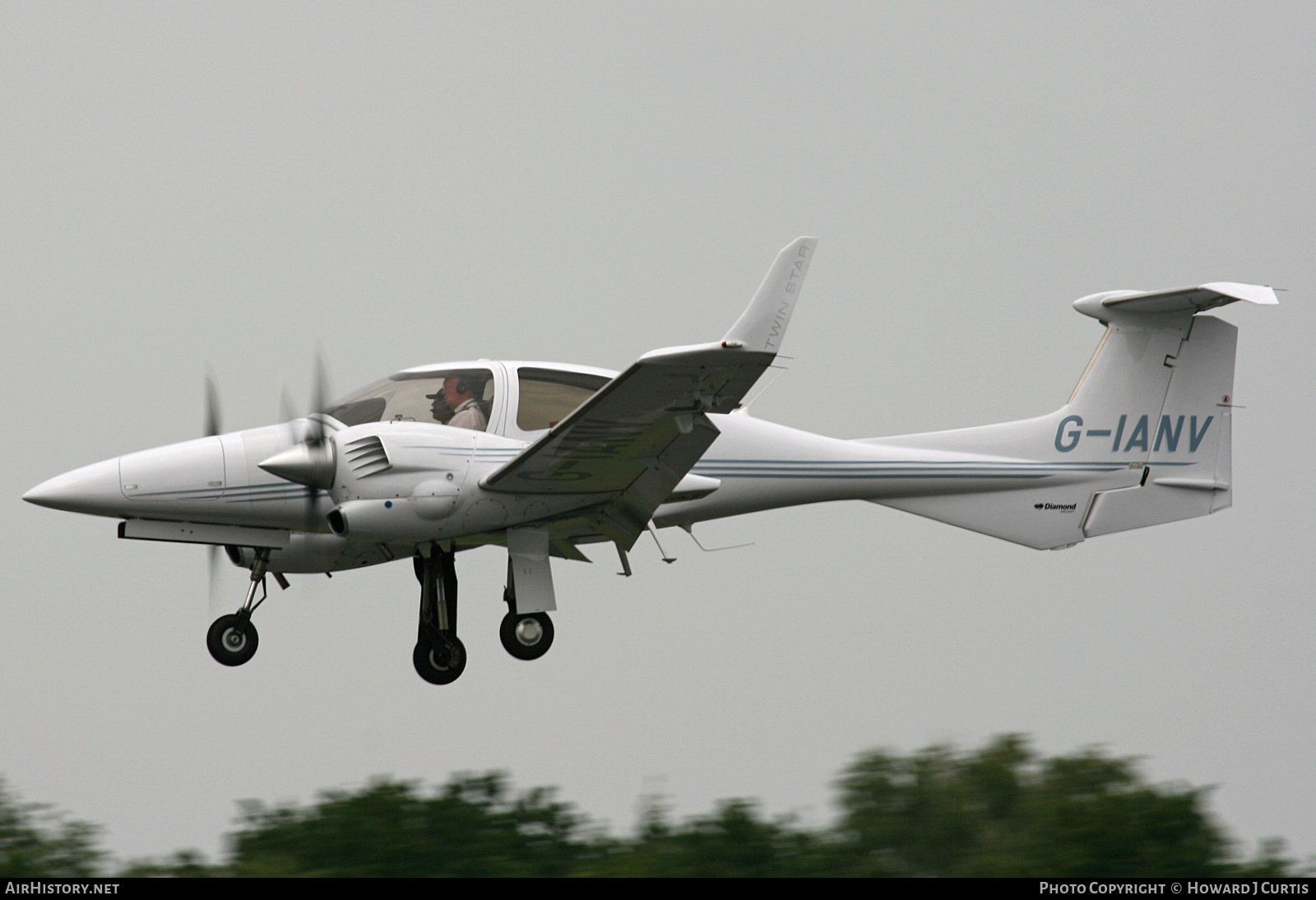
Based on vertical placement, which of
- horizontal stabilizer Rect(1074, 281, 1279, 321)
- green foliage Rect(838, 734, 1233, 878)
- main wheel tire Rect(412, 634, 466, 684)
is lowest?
green foliage Rect(838, 734, 1233, 878)

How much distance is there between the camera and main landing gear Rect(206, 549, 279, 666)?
13.4 m

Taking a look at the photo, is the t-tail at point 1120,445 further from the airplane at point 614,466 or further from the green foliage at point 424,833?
the green foliage at point 424,833

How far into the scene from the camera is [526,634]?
1358cm

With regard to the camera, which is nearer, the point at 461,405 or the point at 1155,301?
the point at 461,405

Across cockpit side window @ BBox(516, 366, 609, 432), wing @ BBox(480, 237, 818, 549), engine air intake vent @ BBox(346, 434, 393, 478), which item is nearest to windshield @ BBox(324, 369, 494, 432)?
cockpit side window @ BBox(516, 366, 609, 432)

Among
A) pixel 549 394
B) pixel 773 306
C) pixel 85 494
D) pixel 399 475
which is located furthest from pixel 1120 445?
pixel 85 494

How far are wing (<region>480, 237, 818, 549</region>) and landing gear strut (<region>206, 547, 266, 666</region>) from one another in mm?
2701

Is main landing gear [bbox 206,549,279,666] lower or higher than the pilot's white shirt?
lower

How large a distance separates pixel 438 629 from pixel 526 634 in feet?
2.78

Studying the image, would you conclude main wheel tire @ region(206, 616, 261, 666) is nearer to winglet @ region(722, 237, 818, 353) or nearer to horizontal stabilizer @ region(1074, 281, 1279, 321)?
winglet @ region(722, 237, 818, 353)

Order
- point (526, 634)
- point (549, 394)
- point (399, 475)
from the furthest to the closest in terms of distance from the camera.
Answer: point (526, 634), point (549, 394), point (399, 475)

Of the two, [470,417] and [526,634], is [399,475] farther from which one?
[526,634]

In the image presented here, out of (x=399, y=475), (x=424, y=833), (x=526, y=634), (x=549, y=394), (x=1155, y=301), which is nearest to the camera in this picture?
(x=399, y=475)

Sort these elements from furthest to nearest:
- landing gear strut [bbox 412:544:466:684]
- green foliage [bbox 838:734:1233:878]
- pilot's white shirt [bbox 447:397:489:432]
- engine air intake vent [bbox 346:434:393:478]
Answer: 1. green foliage [bbox 838:734:1233:878]
2. landing gear strut [bbox 412:544:466:684]
3. pilot's white shirt [bbox 447:397:489:432]
4. engine air intake vent [bbox 346:434:393:478]
